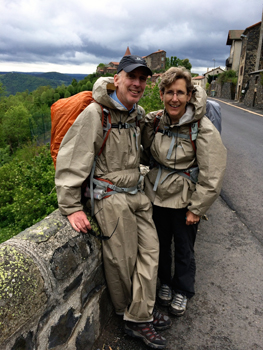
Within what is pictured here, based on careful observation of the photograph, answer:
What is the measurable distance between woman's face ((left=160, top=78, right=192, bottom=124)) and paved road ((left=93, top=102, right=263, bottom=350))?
179 cm

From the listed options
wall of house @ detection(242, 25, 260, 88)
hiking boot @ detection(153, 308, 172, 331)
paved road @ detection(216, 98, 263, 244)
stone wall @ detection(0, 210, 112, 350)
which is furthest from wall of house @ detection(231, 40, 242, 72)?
stone wall @ detection(0, 210, 112, 350)

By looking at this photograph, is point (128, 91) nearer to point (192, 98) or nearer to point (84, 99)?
point (84, 99)

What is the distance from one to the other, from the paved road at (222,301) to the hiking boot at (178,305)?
0.19 feet

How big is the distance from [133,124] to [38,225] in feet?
3.53

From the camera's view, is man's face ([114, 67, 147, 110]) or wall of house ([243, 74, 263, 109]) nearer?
man's face ([114, 67, 147, 110])

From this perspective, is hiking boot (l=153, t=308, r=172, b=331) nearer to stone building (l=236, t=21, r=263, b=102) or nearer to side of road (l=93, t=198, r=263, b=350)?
side of road (l=93, t=198, r=263, b=350)

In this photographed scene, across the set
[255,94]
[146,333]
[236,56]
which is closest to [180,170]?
[146,333]

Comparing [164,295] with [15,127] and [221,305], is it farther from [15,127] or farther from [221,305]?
[15,127]

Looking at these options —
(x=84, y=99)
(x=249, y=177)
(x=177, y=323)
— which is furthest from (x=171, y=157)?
(x=249, y=177)

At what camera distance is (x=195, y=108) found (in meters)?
2.37

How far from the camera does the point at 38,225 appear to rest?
74.8 inches

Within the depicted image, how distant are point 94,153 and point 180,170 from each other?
0.87 metres

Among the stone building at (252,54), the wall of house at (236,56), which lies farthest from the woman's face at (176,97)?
the wall of house at (236,56)

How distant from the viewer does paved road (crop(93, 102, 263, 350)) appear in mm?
2311
